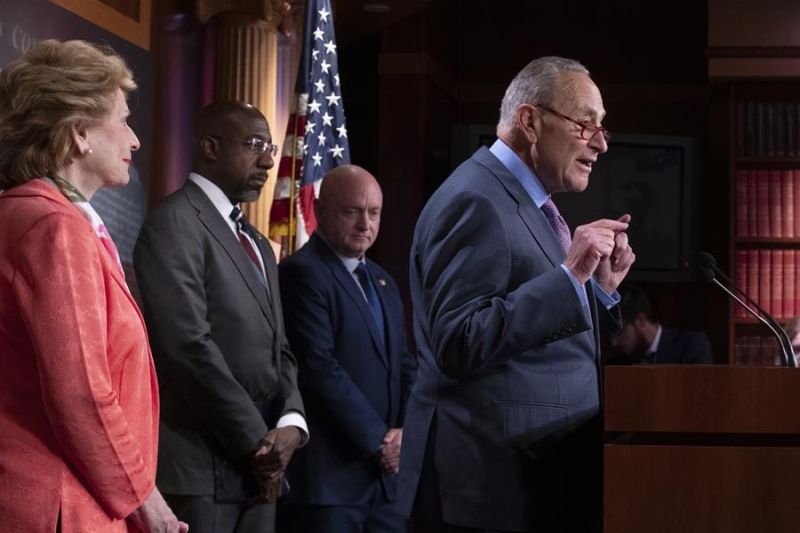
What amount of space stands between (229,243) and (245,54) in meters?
1.86

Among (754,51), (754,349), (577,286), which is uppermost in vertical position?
(754,51)

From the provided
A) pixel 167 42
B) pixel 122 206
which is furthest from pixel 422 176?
pixel 122 206

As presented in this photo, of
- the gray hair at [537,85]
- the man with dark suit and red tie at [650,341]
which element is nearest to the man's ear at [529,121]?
the gray hair at [537,85]

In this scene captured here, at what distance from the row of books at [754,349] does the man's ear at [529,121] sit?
4830 mm

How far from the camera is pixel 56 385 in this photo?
1993 mm

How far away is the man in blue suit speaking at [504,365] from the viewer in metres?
2.34

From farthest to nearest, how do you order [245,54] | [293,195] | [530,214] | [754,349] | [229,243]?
[754,349] < [245,54] < [293,195] < [229,243] < [530,214]

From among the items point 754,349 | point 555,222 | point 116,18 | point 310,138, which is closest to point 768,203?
point 754,349

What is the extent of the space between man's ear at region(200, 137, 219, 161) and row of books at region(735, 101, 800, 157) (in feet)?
13.9

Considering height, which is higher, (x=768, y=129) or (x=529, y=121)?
(x=768, y=129)

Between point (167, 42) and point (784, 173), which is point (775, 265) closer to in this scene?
point (784, 173)

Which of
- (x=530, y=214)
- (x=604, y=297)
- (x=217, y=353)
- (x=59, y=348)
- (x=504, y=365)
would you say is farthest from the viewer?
(x=217, y=353)

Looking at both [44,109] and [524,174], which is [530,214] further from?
[44,109]

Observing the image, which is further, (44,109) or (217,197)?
(217,197)
